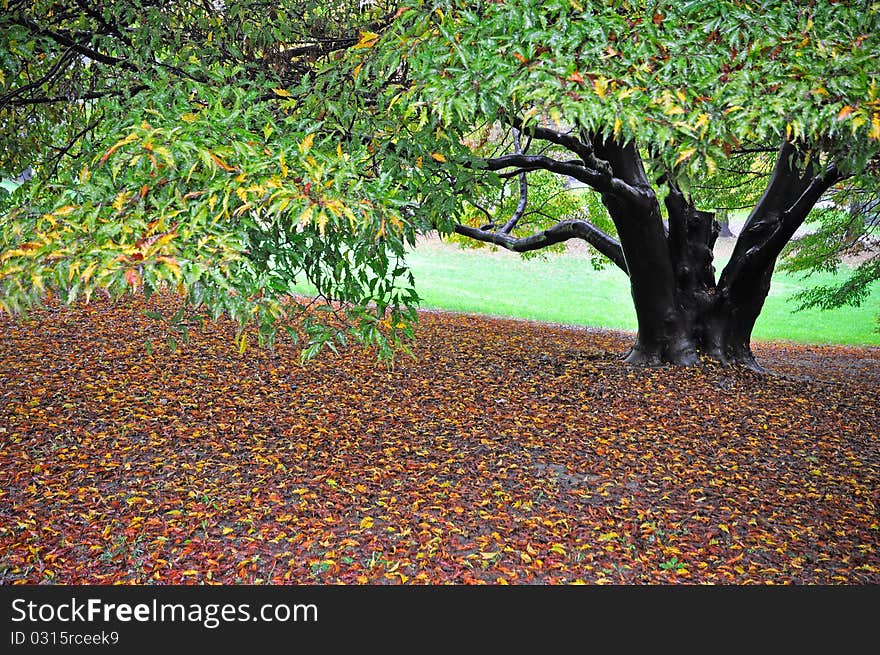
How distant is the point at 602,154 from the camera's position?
24.1 ft

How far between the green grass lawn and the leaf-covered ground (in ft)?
30.8

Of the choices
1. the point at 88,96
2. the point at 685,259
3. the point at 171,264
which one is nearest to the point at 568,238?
the point at 685,259

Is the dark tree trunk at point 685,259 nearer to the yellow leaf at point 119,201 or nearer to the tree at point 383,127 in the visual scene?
the tree at point 383,127

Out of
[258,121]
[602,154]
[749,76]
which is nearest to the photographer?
[749,76]

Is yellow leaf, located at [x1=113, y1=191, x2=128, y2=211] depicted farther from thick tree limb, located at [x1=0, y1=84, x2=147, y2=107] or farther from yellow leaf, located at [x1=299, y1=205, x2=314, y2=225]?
thick tree limb, located at [x1=0, y1=84, x2=147, y2=107]

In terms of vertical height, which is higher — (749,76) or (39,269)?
(749,76)

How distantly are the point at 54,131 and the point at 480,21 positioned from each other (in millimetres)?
3706

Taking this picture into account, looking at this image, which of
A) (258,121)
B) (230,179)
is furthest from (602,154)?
(230,179)

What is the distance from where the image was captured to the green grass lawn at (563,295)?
1814cm

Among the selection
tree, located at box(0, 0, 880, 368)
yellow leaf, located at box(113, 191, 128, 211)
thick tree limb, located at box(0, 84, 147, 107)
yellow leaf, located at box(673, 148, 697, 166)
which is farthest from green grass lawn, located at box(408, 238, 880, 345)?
yellow leaf, located at box(673, 148, 697, 166)

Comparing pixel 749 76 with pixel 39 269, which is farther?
pixel 749 76

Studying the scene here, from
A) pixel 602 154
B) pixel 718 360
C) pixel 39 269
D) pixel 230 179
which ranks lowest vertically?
pixel 718 360

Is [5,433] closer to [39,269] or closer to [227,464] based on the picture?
[227,464]

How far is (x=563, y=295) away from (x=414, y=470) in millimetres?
18023
